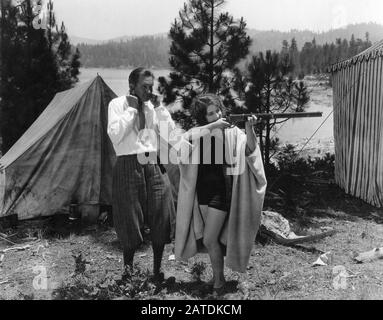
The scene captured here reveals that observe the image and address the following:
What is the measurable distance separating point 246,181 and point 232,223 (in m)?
0.35

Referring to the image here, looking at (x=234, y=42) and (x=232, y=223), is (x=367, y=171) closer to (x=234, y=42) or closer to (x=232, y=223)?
(x=234, y=42)

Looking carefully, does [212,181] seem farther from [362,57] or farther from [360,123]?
[360,123]

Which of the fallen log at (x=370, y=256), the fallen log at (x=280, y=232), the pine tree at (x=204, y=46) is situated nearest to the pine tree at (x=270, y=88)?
the pine tree at (x=204, y=46)

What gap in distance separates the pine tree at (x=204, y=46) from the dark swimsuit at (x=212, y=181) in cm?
468

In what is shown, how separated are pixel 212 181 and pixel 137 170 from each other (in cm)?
60

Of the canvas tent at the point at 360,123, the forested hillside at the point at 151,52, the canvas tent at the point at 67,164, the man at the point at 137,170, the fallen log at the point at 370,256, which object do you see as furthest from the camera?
the forested hillside at the point at 151,52

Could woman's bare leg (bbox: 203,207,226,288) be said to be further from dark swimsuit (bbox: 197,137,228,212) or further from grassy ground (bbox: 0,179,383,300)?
grassy ground (bbox: 0,179,383,300)

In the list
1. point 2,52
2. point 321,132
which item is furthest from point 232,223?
point 321,132

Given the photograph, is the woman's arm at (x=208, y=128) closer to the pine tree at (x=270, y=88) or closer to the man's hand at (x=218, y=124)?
the man's hand at (x=218, y=124)

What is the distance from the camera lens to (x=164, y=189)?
3.49 metres

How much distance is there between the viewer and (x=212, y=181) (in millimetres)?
3234

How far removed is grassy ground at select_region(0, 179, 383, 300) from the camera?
11.2ft

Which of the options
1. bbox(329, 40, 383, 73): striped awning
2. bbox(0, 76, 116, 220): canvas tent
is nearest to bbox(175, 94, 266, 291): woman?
bbox(0, 76, 116, 220): canvas tent

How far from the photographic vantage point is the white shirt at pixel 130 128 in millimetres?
3223
